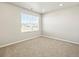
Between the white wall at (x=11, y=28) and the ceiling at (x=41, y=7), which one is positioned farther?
the white wall at (x=11, y=28)

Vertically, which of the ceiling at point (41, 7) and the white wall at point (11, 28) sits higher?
the ceiling at point (41, 7)

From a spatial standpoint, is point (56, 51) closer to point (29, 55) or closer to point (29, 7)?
point (29, 55)

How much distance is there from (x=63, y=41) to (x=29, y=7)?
1008mm

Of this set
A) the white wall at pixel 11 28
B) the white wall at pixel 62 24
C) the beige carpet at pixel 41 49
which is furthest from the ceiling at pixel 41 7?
the beige carpet at pixel 41 49

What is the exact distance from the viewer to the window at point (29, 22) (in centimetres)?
194

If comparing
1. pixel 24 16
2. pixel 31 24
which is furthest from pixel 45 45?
pixel 24 16

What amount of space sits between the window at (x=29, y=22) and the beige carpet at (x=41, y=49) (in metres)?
0.26

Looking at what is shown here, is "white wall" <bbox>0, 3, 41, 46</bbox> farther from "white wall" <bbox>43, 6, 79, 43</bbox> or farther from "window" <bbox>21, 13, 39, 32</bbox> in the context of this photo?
"white wall" <bbox>43, 6, 79, 43</bbox>

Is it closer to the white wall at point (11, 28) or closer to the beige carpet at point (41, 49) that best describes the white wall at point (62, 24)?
the beige carpet at point (41, 49)

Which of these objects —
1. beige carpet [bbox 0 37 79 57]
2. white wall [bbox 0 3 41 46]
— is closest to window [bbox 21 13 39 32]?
white wall [bbox 0 3 41 46]

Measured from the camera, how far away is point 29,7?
1.96 m

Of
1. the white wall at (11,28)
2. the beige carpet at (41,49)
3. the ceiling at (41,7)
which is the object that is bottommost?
the beige carpet at (41,49)

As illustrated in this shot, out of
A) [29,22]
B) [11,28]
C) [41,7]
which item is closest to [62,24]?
[41,7]

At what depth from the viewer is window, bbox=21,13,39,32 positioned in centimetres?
194
